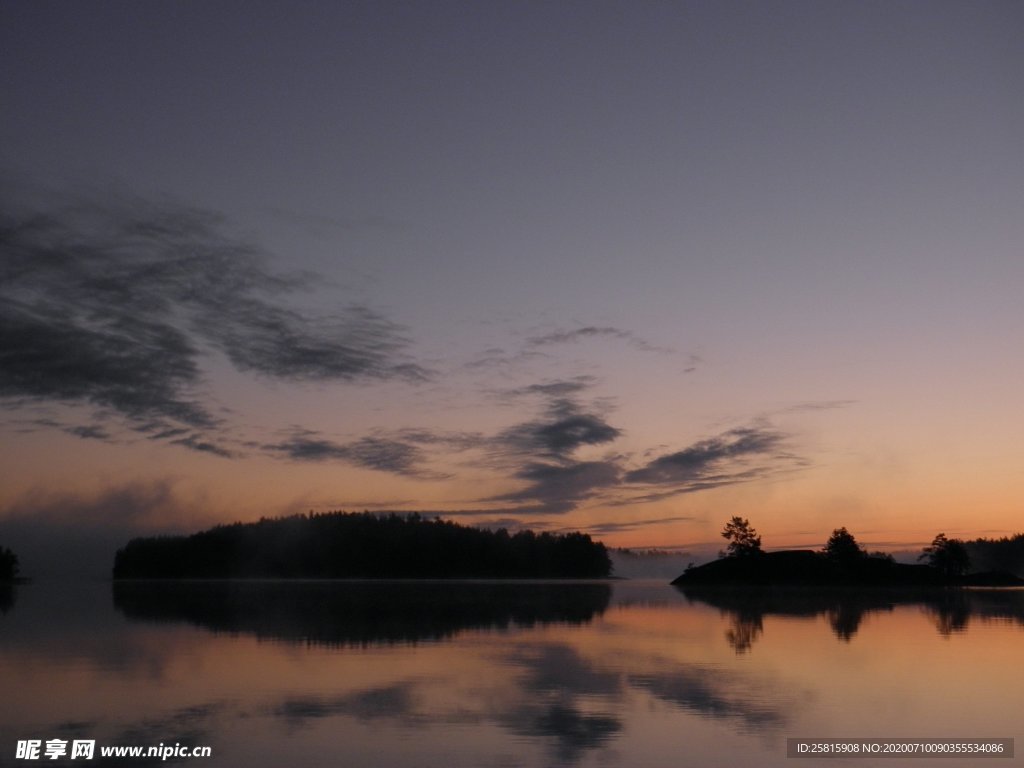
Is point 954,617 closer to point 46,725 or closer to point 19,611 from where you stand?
point 46,725

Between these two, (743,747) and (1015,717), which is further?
(1015,717)

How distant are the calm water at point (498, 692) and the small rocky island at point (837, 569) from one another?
143681 millimetres

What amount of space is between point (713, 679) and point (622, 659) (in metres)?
5.78

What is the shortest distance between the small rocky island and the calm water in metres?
144

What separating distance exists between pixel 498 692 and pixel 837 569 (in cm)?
17760

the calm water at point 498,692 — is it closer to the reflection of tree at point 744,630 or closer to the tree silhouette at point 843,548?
the reflection of tree at point 744,630

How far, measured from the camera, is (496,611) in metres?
67.0

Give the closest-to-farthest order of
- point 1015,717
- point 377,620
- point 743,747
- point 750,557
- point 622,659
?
point 743,747 → point 1015,717 → point 622,659 → point 377,620 → point 750,557

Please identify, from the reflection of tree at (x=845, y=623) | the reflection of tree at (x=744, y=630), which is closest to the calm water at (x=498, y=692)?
the reflection of tree at (x=744, y=630)

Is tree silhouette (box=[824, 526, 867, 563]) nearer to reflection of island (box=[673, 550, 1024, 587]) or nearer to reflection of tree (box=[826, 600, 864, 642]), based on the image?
reflection of island (box=[673, 550, 1024, 587])

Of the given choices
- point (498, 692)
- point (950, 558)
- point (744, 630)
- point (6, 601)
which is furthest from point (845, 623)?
point (950, 558)

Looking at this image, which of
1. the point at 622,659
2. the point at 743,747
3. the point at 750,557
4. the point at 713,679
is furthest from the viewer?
the point at 750,557

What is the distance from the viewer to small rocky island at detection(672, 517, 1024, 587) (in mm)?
177750

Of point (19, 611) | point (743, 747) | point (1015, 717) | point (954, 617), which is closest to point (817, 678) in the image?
point (1015, 717)
